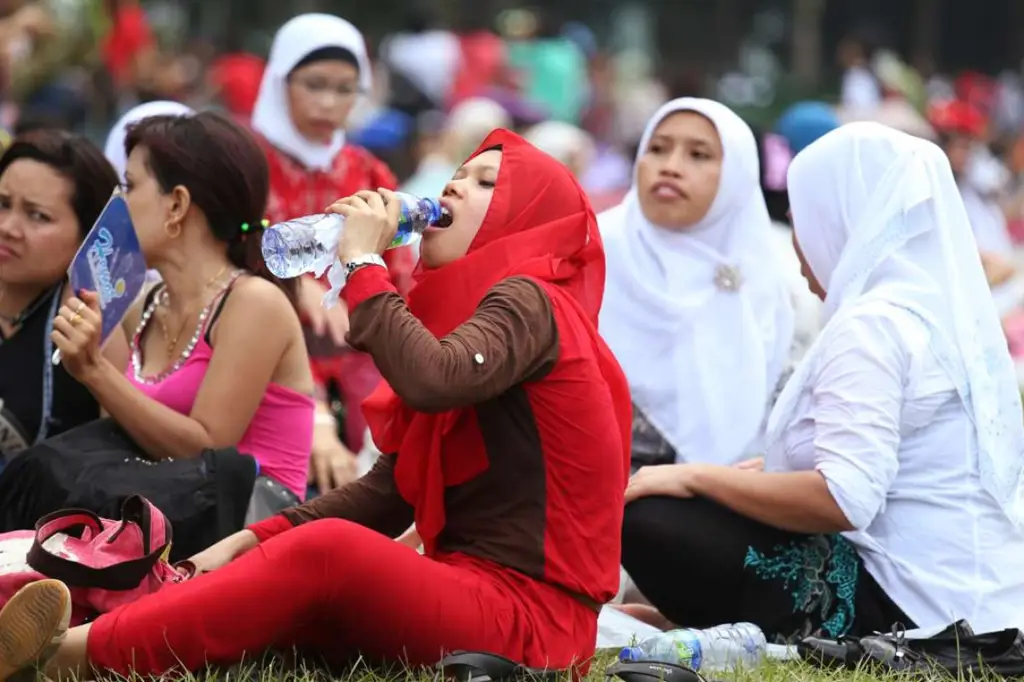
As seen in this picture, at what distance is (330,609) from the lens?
124 inches

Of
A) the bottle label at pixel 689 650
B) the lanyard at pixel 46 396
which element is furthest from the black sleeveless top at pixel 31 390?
the bottle label at pixel 689 650

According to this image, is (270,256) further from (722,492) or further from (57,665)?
(722,492)

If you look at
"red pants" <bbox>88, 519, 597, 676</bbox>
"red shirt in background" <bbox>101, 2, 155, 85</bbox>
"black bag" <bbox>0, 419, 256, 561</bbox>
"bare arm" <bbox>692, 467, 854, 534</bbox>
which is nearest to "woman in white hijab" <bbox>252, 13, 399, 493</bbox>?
"black bag" <bbox>0, 419, 256, 561</bbox>

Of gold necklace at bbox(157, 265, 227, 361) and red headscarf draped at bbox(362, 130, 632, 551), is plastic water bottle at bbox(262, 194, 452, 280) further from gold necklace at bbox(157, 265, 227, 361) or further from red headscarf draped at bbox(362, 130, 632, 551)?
gold necklace at bbox(157, 265, 227, 361)

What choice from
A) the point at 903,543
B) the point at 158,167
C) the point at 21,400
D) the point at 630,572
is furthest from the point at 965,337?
the point at 21,400

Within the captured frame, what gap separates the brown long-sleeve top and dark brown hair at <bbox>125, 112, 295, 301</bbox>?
996 millimetres

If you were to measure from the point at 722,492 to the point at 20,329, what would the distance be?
5.81 feet

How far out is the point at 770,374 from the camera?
16.5 feet

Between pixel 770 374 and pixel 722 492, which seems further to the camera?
pixel 770 374

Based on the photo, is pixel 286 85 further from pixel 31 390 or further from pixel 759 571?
pixel 759 571

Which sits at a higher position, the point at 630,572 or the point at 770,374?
the point at 770,374

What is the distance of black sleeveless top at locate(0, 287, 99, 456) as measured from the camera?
4.29m

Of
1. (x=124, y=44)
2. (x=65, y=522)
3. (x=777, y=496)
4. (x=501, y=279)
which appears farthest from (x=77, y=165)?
(x=124, y=44)

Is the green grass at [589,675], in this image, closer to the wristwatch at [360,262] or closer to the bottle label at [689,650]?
the bottle label at [689,650]
